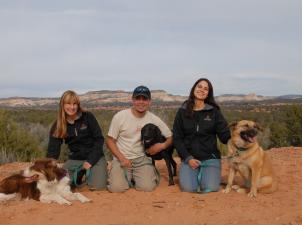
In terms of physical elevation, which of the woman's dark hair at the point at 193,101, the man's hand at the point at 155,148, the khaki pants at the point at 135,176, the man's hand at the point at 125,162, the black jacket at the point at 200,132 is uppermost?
the woman's dark hair at the point at 193,101

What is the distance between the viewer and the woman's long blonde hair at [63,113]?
719cm

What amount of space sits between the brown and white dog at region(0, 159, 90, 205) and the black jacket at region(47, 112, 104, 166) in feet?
2.38

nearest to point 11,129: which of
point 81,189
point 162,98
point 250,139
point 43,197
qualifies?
point 81,189

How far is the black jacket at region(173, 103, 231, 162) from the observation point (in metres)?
7.54

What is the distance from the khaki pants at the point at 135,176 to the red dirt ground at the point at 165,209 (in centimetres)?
15

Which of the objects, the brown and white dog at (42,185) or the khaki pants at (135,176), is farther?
the khaki pants at (135,176)

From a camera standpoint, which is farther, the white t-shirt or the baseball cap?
the white t-shirt

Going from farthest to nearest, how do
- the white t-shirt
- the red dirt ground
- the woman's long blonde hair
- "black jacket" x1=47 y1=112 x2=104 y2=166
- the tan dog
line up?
the white t-shirt, "black jacket" x1=47 y1=112 x2=104 y2=166, the woman's long blonde hair, the tan dog, the red dirt ground

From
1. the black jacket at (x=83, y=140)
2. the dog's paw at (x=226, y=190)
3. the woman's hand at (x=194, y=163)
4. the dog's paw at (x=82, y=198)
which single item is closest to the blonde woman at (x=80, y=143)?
the black jacket at (x=83, y=140)

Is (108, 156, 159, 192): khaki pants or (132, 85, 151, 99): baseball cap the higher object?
(132, 85, 151, 99): baseball cap

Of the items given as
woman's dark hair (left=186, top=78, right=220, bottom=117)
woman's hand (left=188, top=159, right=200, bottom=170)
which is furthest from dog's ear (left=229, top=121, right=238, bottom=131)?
woman's hand (left=188, top=159, right=200, bottom=170)

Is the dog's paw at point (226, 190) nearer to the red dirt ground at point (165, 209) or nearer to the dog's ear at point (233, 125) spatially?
the red dirt ground at point (165, 209)

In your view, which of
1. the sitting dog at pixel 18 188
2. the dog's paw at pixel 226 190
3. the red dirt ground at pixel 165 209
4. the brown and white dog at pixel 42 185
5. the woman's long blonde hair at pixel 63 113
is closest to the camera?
the red dirt ground at pixel 165 209

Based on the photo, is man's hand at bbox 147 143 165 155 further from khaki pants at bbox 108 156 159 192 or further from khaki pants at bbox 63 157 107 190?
khaki pants at bbox 63 157 107 190
